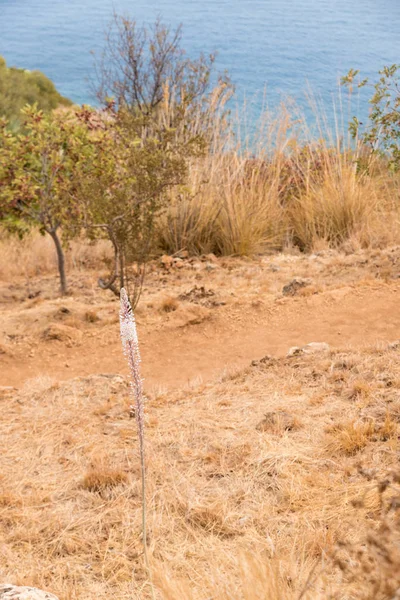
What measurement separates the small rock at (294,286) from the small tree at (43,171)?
6.95 ft

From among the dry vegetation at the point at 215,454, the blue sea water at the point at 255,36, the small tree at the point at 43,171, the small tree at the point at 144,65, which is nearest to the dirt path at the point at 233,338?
the dry vegetation at the point at 215,454

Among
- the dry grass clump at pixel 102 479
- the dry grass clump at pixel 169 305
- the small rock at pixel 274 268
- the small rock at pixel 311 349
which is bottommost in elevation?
the small rock at pixel 274 268

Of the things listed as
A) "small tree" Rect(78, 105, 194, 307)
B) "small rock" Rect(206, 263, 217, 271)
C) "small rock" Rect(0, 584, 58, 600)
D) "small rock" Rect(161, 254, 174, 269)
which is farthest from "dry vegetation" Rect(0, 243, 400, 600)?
"small rock" Rect(161, 254, 174, 269)

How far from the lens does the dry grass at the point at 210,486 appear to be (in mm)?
2330

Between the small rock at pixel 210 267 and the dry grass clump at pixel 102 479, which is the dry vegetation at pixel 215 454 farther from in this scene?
the small rock at pixel 210 267

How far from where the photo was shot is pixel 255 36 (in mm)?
34844

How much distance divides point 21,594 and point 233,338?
11.8ft

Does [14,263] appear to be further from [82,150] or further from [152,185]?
[152,185]

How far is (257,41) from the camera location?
3412 cm

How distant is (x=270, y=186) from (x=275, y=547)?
23.4 feet

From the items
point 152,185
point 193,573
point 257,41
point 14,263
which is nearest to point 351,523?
point 193,573

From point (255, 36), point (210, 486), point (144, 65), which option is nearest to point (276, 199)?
point (210, 486)

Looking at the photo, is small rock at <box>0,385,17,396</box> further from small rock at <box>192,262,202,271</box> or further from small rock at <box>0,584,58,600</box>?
small rock at <box>192,262,202,271</box>

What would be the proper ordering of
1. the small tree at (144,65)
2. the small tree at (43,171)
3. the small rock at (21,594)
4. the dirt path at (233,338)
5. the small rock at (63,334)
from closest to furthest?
the small rock at (21,594) < the dirt path at (233,338) < the small rock at (63,334) < the small tree at (43,171) < the small tree at (144,65)
